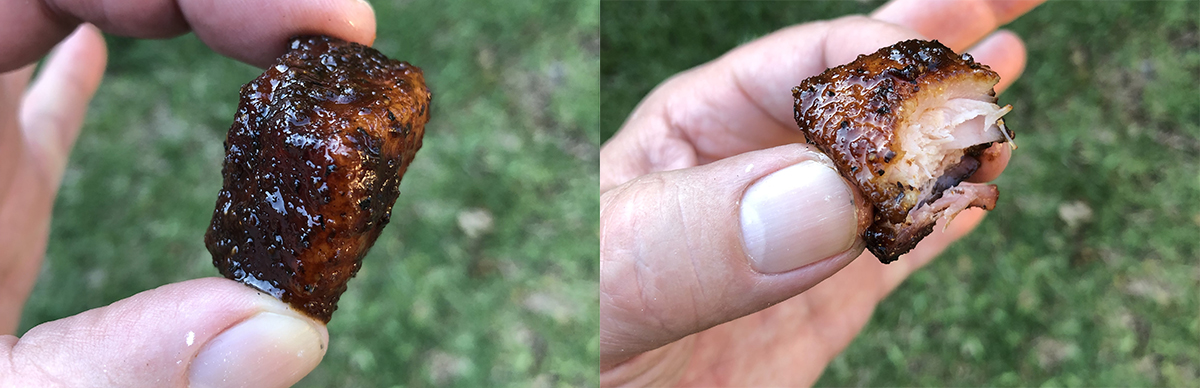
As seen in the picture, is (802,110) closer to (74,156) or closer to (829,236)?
(829,236)

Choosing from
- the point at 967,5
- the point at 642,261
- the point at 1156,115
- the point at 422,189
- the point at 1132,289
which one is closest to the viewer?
the point at 642,261

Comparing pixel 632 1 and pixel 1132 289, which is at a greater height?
pixel 632 1

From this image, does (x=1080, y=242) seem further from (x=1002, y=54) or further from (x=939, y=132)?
(x=939, y=132)

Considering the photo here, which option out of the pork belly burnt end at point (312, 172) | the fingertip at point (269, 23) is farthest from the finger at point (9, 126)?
the pork belly burnt end at point (312, 172)

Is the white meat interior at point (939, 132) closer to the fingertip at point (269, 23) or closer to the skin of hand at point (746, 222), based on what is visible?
the skin of hand at point (746, 222)

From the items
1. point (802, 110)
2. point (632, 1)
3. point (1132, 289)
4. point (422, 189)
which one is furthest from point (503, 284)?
point (1132, 289)

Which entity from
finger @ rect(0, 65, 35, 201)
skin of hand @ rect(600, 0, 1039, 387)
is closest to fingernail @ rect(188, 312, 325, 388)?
skin of hand @ rect(600, 0, 1039, 387)

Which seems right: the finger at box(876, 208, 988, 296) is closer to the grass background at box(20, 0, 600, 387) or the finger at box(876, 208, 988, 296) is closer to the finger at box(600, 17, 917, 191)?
the finger at box(600, 17, 917, 191)
